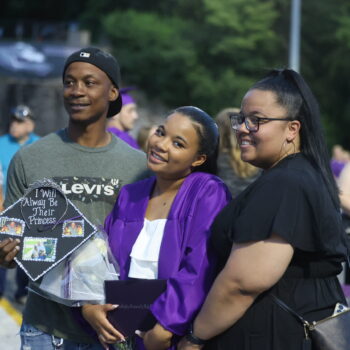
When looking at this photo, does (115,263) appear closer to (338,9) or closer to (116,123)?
(116,123)

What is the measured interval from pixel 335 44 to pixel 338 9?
5.85 ft

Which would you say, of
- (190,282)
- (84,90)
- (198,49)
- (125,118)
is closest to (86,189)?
(84,90)

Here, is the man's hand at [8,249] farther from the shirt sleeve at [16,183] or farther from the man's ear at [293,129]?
the man's ear at [293,129]

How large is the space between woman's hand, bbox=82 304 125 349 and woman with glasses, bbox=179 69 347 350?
0.33 meters

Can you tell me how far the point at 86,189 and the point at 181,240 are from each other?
0.64 meters

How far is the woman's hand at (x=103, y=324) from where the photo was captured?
3176 mm

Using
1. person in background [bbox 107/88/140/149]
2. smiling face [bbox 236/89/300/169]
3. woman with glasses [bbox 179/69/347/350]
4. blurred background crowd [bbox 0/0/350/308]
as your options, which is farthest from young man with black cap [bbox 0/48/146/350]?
blurred background crowd [bbox 0/0/350/308]

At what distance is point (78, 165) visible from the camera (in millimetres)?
3615

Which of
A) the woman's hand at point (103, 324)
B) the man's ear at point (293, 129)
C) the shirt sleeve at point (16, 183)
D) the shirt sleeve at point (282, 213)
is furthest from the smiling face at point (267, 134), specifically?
the shirt sleeve at point (16, 183)

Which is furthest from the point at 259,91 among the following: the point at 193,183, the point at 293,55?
the point at 293,55

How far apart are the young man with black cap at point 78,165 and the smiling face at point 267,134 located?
867 mm

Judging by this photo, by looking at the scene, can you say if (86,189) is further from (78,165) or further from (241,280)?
(241,280)

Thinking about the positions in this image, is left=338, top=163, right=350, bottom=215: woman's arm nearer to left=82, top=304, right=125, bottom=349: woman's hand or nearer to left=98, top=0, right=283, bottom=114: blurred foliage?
left=82, top=304, right=125, bottom=349: woman's hand

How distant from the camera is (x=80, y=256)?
3.30 meters
